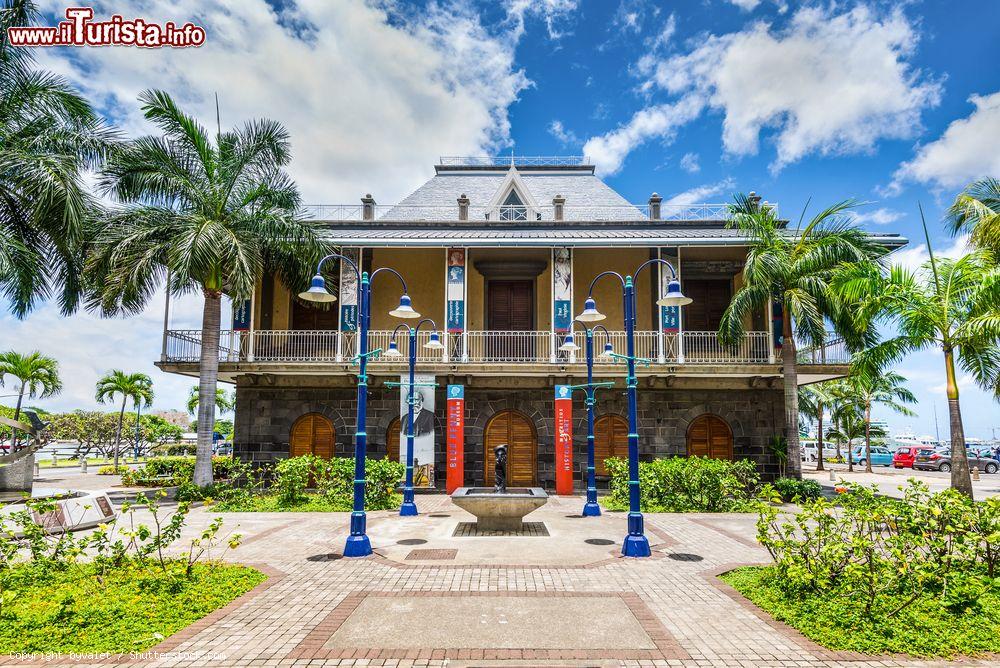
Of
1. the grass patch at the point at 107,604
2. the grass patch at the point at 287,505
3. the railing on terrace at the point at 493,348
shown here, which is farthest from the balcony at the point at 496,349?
the grass patch at the point at 107,604

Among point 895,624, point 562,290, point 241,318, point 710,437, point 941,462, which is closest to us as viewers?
point 895,624

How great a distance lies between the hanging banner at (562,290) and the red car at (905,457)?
31.5 m

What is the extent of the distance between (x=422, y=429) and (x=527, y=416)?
3.35 metres

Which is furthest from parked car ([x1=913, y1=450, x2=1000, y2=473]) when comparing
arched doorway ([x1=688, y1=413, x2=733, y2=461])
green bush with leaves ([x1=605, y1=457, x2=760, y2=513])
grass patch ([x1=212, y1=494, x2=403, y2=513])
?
grass patch ([x1=212, y1=494, x2=403, y2=513])

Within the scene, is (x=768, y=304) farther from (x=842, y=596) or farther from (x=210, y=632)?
(x=210, y=632)

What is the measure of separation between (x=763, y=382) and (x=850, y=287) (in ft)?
16.3

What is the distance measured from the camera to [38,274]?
49.8 feet

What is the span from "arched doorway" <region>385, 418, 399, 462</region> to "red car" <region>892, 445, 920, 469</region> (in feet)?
113

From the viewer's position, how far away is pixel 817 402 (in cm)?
3916

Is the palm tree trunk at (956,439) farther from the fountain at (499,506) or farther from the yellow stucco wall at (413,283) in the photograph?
the yellow stucco wall at (413,283)

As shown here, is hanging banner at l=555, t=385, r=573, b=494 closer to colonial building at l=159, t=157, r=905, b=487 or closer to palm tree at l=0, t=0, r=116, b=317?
colonial building at l=159, t=157, r=905, b=487

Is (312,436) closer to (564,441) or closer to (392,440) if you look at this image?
(392,440)

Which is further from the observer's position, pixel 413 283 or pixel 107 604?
pixel 413 283

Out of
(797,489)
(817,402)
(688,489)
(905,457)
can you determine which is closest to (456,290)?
(688,489)
